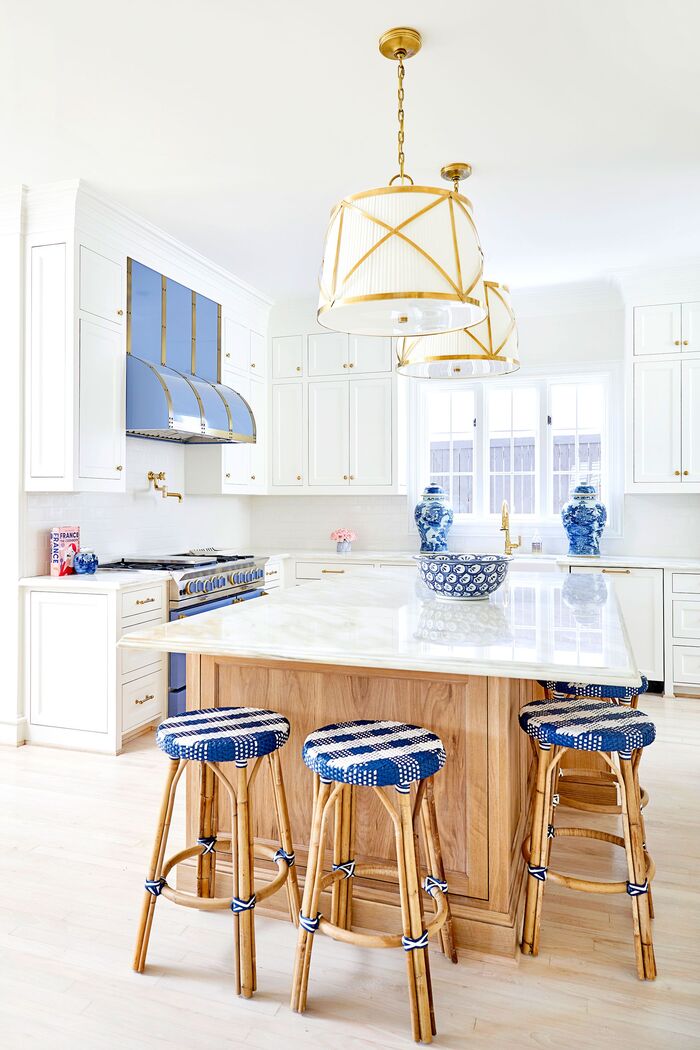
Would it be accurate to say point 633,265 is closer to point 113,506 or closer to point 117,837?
point 113,506

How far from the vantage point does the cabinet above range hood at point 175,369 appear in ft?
13.7

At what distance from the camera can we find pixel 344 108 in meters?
2.98

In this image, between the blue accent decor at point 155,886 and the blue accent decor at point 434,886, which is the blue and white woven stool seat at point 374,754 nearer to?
the blue accent decor at point 434,886

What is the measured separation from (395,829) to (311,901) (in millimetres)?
266

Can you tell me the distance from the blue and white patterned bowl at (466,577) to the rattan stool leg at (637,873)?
31.0 inches

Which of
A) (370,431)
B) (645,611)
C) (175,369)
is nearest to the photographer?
(175,369)

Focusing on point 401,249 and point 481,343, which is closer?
point 401,249

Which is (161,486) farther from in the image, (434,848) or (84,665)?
(434,848)

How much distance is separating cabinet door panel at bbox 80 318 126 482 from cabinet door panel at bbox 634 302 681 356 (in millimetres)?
3337

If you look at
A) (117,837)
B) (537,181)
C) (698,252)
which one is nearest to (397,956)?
(117,837)

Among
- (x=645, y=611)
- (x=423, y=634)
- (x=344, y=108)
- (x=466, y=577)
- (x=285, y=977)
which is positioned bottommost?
(x=285, y=977)

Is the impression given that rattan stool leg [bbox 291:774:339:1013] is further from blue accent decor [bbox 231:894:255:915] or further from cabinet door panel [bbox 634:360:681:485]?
cabinet door panel [bbox 634:360:681:485]

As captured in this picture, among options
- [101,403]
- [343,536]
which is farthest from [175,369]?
[343,536]

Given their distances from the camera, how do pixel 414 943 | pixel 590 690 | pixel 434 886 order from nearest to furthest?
pixel 414 943
pixel 434 886
pixel 590 690
